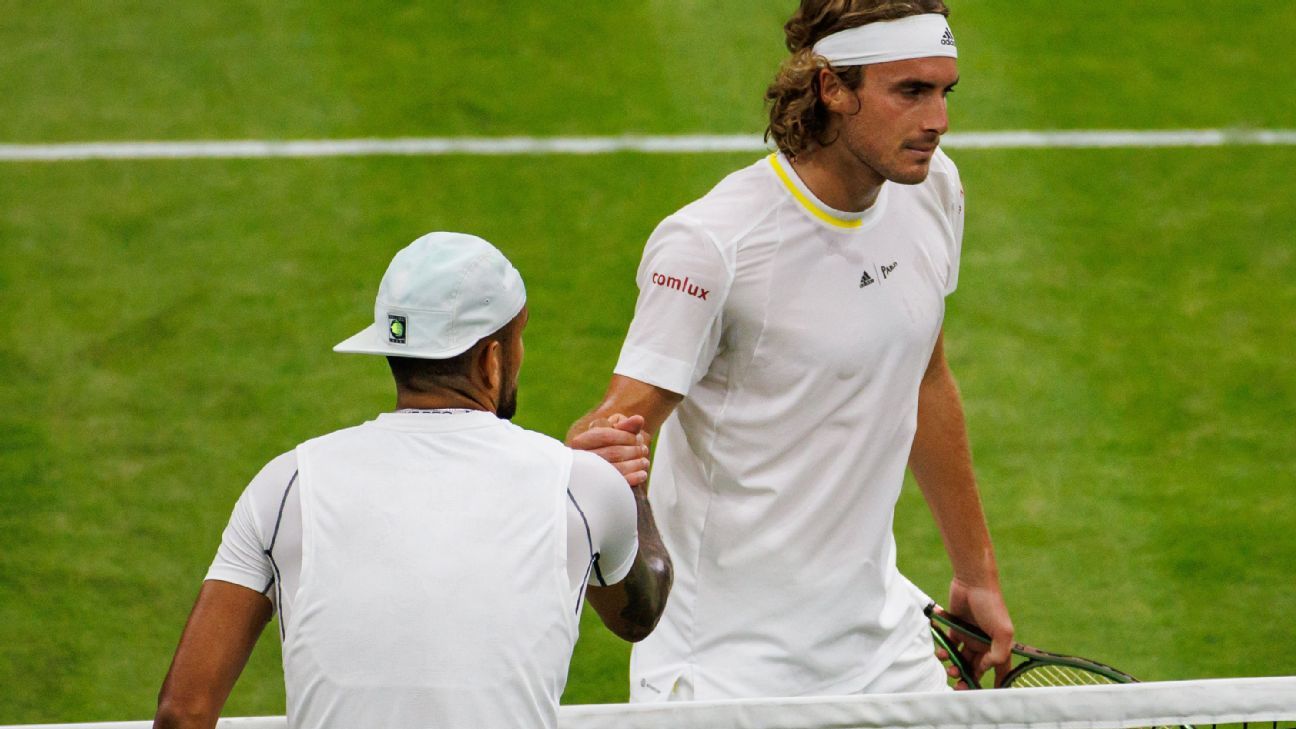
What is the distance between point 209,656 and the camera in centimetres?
315

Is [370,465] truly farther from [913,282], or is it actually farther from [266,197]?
[266,197]

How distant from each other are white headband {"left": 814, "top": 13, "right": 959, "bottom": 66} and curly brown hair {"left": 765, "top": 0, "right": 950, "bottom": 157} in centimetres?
1

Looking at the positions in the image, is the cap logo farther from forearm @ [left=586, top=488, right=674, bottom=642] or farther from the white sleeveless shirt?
forearm @ [left=586, top=488, right=674, bottom=642]

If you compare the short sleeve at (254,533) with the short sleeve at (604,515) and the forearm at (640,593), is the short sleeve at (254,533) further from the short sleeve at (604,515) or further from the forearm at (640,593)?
the forearm at (640,593)

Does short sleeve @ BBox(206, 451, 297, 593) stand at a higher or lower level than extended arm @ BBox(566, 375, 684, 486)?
higher

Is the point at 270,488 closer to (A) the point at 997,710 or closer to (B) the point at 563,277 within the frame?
(A) the point at 997,710

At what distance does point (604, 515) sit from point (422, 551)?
0.37m

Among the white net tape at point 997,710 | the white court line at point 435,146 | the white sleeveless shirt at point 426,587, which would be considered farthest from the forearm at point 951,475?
the white court line at point 435,146

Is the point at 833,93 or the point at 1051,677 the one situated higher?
the point at 833,93

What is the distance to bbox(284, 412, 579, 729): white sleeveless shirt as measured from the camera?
307 cm

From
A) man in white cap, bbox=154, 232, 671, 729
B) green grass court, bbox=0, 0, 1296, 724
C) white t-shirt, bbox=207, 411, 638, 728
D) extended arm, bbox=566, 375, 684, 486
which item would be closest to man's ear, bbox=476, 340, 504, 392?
man in white cap, bbox=154, 232, 671, 729

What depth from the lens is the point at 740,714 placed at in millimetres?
3623

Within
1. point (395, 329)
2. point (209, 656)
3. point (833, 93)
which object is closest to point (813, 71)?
point (833, 93)

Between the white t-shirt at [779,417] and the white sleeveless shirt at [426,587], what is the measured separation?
0.85 metres
